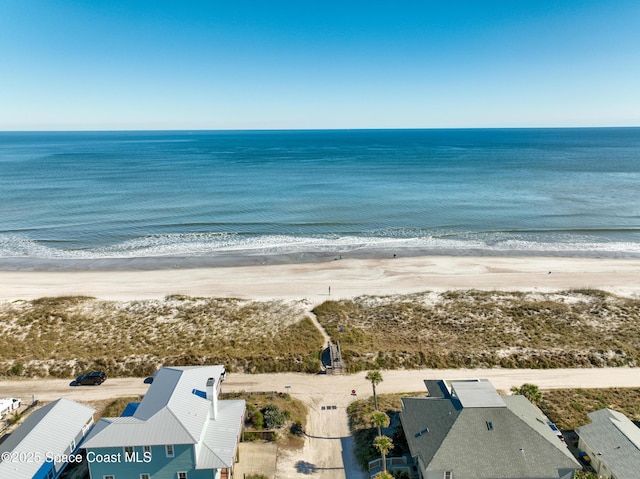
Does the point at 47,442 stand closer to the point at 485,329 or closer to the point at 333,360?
the point at 333,360

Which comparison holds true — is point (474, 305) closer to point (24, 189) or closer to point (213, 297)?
point (213, 297)

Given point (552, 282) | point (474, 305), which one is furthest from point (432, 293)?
point (552, 282)

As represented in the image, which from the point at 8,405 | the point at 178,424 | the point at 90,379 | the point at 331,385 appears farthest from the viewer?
the point at 331,385

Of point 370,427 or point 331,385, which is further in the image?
point 331,385

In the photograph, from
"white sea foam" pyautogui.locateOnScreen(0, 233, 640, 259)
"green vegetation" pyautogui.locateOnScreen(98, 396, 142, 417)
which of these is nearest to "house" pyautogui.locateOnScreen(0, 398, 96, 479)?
"green vegetation" pyautogui.locateOnScreen(98, 396, 142, 417)

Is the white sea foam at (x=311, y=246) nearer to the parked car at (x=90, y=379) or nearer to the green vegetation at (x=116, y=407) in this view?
the parked car at (x=90, y=379)

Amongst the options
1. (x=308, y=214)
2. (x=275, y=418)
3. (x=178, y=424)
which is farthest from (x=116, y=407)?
(x=308, y=214)

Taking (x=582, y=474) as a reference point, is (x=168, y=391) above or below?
above
